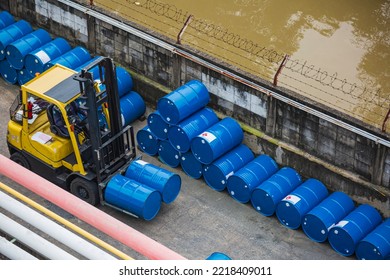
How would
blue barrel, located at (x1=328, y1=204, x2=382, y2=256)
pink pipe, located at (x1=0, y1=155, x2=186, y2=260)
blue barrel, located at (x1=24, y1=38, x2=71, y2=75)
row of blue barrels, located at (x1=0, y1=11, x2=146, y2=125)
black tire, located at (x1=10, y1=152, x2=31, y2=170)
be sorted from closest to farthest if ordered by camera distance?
pink pipe, located at (x1=0, y1=155, x2=186, y2=260), blue barrel, located at (x1=328, y1=204, x2=382, y2=256), black tire, located at (x1=10, y1=152, x2=31, y2=170), row of blue barrels, located at (x1=0, y1=11, x2=146, y2=125), blue barrel, located at (x1=24, y1=38, x2=71, y2=75)

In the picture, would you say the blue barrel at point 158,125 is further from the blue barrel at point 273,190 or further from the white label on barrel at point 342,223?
the white label on barrel at point 342,223

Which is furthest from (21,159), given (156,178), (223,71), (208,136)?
(223,71)

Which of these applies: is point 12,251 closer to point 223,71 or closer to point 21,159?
point 21,159

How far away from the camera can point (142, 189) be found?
1347cm

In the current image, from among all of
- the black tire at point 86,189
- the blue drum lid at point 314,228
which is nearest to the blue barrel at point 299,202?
the blue drum lid at point 314,228

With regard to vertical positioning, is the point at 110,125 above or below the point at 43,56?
above

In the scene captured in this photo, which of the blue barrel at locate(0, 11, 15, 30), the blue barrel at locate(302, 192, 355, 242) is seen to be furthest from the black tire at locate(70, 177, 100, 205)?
the blue barrel at locate(0, 11, 15, 30)

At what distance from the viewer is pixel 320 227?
529 inches

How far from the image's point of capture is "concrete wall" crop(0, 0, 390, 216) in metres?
13.7

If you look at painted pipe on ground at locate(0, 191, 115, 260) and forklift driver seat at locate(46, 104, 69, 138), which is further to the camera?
forklift driver seat at locate(46, 104, 69, 138)

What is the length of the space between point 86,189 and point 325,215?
3.91m

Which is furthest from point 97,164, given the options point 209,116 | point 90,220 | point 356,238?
point 90,220

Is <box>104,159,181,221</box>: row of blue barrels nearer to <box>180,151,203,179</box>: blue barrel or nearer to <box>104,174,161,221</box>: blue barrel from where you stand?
<box>104,174,161,221</box>: blue barrel
